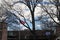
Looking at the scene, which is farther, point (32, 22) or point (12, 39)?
point (12, 39)

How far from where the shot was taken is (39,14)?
130ft

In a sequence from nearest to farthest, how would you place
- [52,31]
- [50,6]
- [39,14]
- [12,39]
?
[50,6], [39,14], [52,31], [12,39]

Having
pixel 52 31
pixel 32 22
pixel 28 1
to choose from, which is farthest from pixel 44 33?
pixel 28 1

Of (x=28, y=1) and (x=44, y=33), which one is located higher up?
(x=28, y=1)

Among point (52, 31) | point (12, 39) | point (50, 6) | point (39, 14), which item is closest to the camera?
point (50, 6)

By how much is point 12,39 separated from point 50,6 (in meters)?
13.1

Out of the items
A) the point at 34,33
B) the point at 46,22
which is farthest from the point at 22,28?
the point at 46,22

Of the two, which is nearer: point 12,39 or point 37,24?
point 37,24

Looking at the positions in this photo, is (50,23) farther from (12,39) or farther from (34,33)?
(12,39)

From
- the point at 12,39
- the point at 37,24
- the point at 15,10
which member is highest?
the point at 15,10

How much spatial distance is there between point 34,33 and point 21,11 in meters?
4.70

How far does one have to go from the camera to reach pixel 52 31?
42.7m

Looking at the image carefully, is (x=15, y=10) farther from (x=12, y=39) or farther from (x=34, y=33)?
(x=12, y=39)

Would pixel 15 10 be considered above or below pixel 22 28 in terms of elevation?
above
